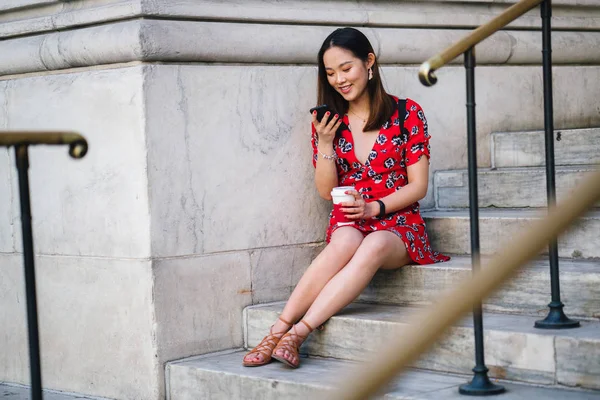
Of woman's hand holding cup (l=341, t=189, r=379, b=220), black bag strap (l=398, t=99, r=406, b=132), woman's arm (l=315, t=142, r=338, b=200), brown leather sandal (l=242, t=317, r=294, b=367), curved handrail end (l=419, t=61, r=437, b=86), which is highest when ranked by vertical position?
curved handrail end (l=419, t=61, r=437, b=86)

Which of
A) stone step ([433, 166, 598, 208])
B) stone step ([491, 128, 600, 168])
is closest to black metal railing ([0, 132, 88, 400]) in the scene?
stone step ([433, 166, 598, 208])

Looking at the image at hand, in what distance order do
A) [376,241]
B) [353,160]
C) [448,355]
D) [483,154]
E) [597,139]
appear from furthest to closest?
[483,154] < [597,139] < [353,160] < [376,241] < [448,355]

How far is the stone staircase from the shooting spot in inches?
150

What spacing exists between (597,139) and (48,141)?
3.33 m

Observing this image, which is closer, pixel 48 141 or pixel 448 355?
pixel 48 141

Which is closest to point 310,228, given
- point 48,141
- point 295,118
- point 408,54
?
point 295,118

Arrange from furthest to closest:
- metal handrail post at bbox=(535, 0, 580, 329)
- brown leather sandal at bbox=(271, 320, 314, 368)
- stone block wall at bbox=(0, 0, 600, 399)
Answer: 1. stone block wall at bbox=(0, 0, 600, 399)
2. brown leather sandal at bbox=(271, 320, 314, 368)
3. metal handrail post at bbox=(535, 0, 580, 329)

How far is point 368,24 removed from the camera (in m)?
5.53

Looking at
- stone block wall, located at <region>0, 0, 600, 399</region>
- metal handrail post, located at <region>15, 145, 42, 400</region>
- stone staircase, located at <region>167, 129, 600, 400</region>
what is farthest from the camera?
stone block wall, located at <region>0, 0, 600, 399</region>

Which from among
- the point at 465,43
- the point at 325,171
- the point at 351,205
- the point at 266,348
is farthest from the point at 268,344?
the point at 465,43

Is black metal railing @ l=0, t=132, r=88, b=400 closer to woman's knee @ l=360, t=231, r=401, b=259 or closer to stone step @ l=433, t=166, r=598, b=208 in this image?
woman's knee @ l=360, t=231, r=401, b=259

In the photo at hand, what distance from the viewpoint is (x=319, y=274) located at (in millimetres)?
4602

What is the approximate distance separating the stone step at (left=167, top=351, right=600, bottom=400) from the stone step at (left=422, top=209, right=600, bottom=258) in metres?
0.88

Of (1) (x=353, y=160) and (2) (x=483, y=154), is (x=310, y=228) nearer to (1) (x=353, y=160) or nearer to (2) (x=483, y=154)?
(1) (x=353, y=160)
